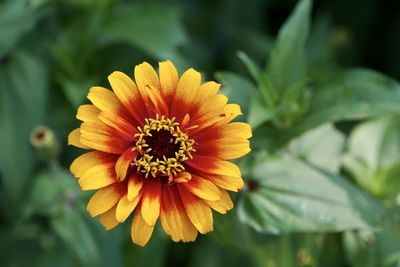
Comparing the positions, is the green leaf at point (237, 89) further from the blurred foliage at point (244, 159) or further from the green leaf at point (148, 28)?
the green leaf at point (148, 28)

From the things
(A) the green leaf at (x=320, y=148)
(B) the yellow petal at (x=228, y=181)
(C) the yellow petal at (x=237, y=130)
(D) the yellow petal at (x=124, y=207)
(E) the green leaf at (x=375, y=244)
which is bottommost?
(E) the green leaf at (x=375, y=244)

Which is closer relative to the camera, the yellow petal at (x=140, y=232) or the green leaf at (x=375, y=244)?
the yellow petal at (x=140, y=232)

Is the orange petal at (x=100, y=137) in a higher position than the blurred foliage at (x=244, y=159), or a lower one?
higher

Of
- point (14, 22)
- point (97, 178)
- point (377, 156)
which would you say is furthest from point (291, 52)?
point (14, 22)

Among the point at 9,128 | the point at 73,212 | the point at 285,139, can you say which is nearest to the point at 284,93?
the point at 285,139

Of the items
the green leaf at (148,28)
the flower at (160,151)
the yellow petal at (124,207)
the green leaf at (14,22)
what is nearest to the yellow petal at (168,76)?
the flower at (160,151)

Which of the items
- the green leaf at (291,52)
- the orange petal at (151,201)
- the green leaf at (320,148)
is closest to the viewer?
the orange petal at (151,201)

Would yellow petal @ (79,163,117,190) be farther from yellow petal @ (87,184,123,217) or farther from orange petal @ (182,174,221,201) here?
orange petal @ (182,174,221,201)
